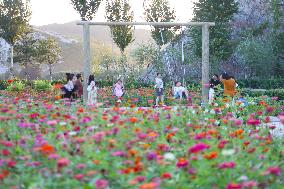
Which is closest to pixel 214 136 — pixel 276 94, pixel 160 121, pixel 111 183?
pixel 160 121

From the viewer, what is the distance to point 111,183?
4.35 meters

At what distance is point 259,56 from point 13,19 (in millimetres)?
16110

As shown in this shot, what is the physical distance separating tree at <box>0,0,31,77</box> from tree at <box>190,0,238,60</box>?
39.3 feet

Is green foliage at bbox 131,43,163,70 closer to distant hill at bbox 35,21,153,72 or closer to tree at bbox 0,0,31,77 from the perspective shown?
tree at bbox 0,0,31,77

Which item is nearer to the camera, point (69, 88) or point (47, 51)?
point (69, 88)

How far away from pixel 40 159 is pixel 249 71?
3089 centimetres

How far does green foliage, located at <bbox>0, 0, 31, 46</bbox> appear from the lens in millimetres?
34269

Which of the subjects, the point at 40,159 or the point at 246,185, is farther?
the point at 40,159

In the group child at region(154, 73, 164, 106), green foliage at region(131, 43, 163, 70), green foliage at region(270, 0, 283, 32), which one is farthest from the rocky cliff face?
child at region(154, 73, 164, 106)

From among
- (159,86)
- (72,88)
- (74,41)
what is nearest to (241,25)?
(159,86)

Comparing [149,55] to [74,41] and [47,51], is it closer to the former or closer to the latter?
[47,51]

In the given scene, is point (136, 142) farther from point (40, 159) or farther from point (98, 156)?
point (40, 159)

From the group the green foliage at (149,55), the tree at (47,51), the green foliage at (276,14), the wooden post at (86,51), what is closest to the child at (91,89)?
the wooden post at (86,51)

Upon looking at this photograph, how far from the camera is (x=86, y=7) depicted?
33.5 metres
